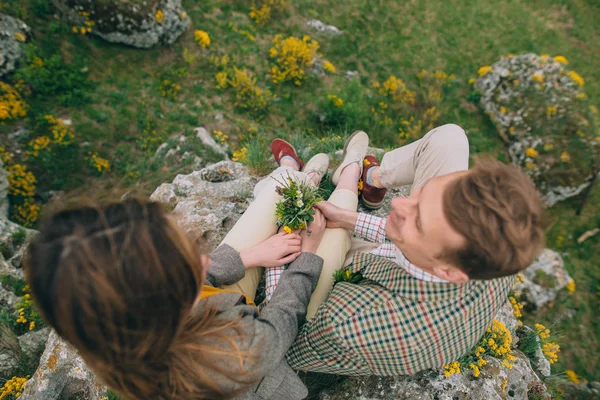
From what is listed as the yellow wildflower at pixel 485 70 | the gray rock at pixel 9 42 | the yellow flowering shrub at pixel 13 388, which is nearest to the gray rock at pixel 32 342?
the yellow flowering shrub at pixel 13 388

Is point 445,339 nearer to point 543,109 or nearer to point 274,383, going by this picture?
point 274,383

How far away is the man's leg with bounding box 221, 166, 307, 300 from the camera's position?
8.74 feet

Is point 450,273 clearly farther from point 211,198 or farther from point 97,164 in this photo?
point 97,164

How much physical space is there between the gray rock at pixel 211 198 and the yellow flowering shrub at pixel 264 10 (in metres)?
4.62

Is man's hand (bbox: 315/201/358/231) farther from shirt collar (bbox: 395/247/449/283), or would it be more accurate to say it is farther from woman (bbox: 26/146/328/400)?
woman (bbox: 26/146/328/400)

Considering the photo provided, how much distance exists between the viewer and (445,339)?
177 cm

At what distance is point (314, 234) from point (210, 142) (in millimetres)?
3662

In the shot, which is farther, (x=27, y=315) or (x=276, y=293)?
(x=27, y=315)

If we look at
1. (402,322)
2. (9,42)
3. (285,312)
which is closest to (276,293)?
(285,312)

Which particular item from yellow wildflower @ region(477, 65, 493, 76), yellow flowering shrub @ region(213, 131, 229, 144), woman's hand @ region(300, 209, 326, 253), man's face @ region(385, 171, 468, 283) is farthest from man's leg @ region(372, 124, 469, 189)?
yellow wildflower @ region(477, 65, 493, 76)

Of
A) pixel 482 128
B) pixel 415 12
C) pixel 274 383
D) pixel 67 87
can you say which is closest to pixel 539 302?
pixel 482 128

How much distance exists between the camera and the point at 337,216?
2840 mm

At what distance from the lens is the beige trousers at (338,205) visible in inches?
103

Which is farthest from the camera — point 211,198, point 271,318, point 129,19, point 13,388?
point 129,19
